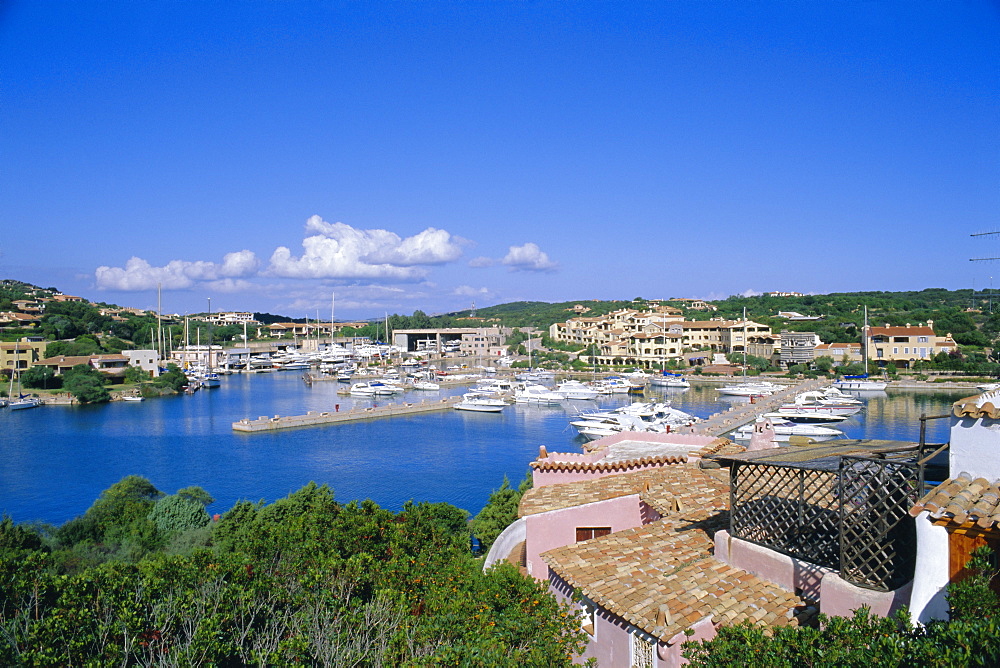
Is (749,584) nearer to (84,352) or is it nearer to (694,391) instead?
(694,391)

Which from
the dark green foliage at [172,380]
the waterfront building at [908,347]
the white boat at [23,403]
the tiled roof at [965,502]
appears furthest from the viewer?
the waterfront building at [908,347]

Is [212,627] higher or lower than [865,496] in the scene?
lower

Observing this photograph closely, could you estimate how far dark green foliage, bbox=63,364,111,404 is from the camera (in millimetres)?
42250

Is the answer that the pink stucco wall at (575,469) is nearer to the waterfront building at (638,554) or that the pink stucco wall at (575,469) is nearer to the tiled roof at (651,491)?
the waterfront building at (638,554)

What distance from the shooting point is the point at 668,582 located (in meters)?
4.91

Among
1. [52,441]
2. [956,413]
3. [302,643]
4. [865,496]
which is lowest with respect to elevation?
[52,441]

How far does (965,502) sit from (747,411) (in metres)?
29.9

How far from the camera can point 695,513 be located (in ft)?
21.6

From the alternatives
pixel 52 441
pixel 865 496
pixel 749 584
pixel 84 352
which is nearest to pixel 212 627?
pixel 749 584

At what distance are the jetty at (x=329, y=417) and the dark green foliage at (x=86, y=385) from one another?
15036mm

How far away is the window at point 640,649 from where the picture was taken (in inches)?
174

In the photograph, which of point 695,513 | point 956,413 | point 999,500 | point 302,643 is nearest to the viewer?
point 999,500

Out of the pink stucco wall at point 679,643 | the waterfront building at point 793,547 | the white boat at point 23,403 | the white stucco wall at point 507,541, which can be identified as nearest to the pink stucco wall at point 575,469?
the white stucco wall at point 507,541

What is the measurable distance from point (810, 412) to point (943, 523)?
32348 millimetres
